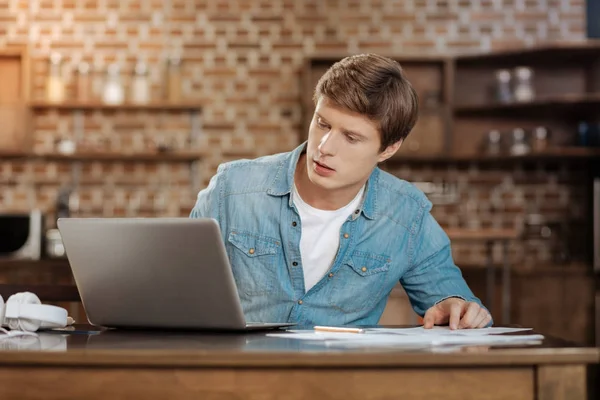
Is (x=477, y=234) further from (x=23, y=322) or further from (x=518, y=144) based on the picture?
(x=23, y=322)

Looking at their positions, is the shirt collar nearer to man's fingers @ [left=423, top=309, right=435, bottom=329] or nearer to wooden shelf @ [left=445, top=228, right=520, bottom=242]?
man's fingers @ [left=423, top=309, right=435, bottom=329]

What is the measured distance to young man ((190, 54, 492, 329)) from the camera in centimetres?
180

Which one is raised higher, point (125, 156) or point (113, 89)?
point (113, 89)

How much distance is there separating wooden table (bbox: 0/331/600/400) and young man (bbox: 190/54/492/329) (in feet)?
2.30

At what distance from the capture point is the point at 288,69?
535cm

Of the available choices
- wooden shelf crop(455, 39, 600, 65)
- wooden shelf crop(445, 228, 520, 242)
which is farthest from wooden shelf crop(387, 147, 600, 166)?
wooden shelf crop(445, 228, 520, 242)

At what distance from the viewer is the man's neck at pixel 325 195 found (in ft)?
6.32

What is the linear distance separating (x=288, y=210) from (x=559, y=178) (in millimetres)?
3782

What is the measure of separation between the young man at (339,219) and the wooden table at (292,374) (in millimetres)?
702

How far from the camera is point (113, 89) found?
17.0ft

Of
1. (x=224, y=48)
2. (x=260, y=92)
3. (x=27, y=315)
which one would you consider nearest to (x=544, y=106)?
(x=260, y=92)

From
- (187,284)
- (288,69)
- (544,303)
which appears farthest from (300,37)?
(187,284)

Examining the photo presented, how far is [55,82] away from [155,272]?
4118mm

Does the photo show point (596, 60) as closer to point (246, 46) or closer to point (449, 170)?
point (449, 170)
